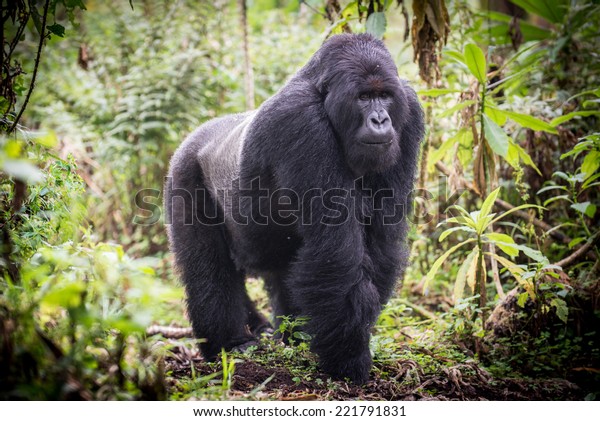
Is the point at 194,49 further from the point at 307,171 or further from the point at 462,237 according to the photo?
the point at 307,171

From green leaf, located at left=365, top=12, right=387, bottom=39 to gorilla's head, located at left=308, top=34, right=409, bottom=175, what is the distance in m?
0.98

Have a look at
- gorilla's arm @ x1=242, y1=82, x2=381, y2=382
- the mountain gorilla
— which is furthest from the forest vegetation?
the mountain gorilla

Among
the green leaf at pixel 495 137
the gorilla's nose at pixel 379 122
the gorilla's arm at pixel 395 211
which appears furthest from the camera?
the green leaf at pixel 495 137

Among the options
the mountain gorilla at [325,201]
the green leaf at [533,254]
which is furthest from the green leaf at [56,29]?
the green leaf at [533,254]

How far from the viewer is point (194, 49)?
7.38 m

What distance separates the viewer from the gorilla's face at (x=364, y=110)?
118 inches

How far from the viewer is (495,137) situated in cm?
379

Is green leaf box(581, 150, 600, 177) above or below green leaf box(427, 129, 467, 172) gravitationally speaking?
below

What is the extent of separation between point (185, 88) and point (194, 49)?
32.1 inches

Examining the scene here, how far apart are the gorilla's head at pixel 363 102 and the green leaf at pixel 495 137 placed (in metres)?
0.86

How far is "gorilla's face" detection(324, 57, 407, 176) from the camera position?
3.01 m

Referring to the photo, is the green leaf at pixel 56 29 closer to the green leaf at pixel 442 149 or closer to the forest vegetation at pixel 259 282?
the forest vegetation at pixel 259 282

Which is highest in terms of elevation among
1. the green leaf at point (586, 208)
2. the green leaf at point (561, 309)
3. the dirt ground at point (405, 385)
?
the green leaf at point (586, 208)

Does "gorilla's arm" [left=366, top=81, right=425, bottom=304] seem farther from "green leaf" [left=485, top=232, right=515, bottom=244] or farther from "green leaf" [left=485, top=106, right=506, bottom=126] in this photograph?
"green leaf" [left=485, top=106, right=506, bottom=126]
